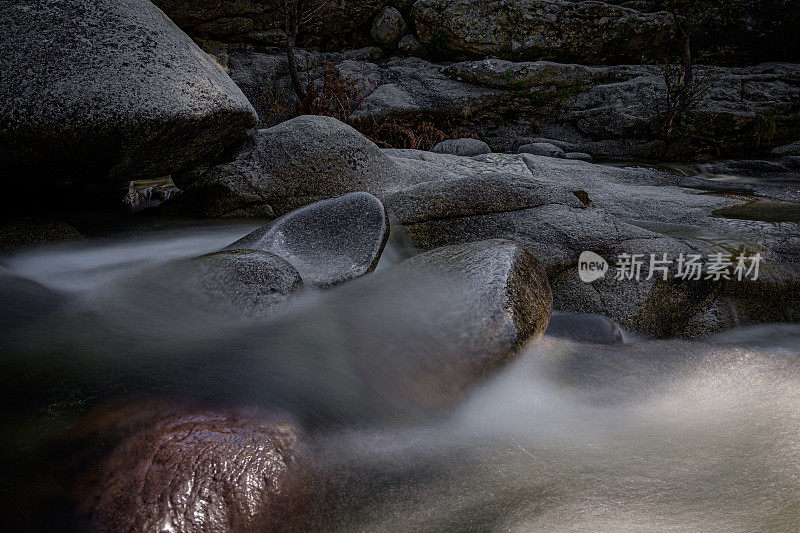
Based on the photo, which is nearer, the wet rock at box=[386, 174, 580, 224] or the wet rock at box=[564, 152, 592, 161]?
the wet rock at box=[386, 174, 580, 224]

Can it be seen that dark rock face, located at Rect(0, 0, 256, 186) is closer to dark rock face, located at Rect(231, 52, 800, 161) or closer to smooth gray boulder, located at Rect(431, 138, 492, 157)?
smooth gray boulder, located at Rect(431, 138, 492, 157)

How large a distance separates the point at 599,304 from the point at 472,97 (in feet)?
25.8

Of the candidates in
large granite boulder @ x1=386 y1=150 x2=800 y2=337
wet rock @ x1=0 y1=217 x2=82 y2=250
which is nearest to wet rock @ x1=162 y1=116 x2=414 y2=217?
wet rock @ x1=0 y1=217 x2=82 y2=250

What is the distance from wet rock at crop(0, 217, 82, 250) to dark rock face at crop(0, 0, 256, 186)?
16.4 inches

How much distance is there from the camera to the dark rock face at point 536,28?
10422 millimetres

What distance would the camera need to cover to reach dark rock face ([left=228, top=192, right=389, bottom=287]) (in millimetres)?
2876

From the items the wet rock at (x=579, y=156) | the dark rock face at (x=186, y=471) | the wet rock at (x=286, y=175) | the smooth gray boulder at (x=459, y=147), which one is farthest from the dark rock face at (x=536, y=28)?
the dark rock face at (x=186, y=471)

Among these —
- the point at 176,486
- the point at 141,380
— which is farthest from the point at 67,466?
the point at 141,380

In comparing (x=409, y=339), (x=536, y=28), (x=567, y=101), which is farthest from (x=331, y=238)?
(x=536, y=28)

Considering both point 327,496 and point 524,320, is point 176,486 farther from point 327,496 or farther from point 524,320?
point 524,320

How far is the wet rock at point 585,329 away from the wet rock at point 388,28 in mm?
9903

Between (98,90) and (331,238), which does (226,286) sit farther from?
(98,90)

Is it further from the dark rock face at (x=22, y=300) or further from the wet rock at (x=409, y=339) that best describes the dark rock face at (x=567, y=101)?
the wet rock at (x=409, y=339)

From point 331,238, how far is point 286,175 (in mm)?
1736
